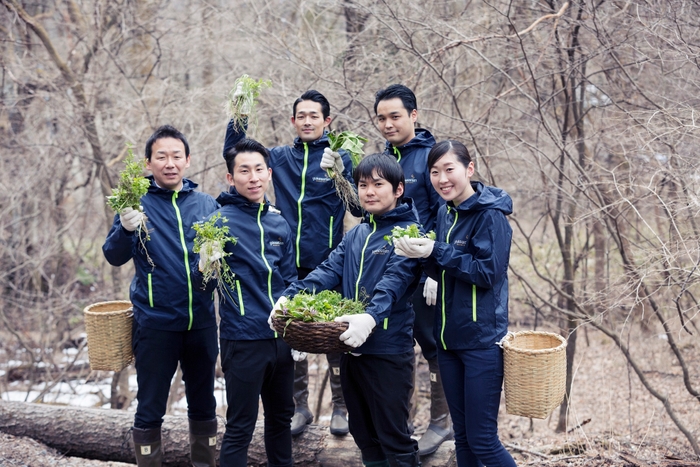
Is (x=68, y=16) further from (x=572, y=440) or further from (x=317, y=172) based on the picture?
(x=572, y=440)

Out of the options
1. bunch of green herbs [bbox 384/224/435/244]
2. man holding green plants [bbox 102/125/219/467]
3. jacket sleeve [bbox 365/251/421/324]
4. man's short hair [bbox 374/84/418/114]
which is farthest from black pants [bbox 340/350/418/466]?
man's short hair [bbox 374/84/418/114]

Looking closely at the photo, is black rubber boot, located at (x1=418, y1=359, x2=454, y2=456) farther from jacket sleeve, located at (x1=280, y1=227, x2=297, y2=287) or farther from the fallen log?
jacket sleeve, located at (x1=280, y1=227, x2=297, y2=287)

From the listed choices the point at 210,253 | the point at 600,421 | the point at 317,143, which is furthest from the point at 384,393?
the point at 600,421

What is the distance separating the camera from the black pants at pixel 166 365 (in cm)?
384

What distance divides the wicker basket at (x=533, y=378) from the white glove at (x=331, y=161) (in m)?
1.46

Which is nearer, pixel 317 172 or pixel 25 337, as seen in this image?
pixel 317 172

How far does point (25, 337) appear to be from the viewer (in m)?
9.30

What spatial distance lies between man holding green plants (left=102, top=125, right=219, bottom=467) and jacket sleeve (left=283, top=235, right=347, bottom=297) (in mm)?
716

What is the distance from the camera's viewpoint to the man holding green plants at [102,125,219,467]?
3799 mm

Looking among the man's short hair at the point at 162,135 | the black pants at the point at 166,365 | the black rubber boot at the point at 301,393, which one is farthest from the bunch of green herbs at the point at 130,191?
the black rubber boot at the point at 301,393

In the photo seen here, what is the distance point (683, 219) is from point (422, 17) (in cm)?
287

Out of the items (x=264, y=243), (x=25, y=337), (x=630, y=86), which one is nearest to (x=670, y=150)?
(x=630, y=86)

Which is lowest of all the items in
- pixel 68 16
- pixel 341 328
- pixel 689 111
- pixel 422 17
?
pixel 341 328

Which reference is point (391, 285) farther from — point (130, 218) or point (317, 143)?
point (130, 218)
